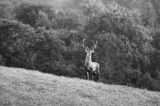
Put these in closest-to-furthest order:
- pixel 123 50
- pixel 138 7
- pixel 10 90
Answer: pixel 10 90, pixel 123 50, pixel 138 7

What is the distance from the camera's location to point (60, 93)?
1950 cm

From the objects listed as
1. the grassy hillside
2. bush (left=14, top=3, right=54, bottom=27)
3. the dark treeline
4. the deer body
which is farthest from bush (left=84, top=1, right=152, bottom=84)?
the grassy hillside

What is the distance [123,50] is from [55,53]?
32.1 ft

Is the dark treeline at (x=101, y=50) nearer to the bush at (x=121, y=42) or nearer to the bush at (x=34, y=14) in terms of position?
the bush at (x=121, y=42)

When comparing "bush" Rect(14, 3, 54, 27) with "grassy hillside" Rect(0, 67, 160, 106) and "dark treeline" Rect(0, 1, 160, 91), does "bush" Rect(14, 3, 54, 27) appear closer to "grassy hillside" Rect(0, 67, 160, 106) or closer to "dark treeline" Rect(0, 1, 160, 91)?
"dark treeline" Rect(0, 1, 160, 91)

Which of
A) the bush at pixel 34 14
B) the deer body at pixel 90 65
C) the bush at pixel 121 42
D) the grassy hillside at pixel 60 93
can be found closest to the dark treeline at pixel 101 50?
the bush at pixel 121 42

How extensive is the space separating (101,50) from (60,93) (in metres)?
25.0

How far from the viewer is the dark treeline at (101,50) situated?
141ft

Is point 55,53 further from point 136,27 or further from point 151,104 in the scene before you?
point 151,104

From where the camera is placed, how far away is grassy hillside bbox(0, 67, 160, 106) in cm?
1767

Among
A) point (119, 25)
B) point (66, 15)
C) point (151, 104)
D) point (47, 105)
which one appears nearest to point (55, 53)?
point (119, 25)

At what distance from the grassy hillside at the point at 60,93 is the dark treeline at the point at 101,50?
1826cm

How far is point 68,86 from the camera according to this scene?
21.4m

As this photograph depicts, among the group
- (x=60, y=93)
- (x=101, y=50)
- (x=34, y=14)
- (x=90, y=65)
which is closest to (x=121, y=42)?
(x=101, y=50)
